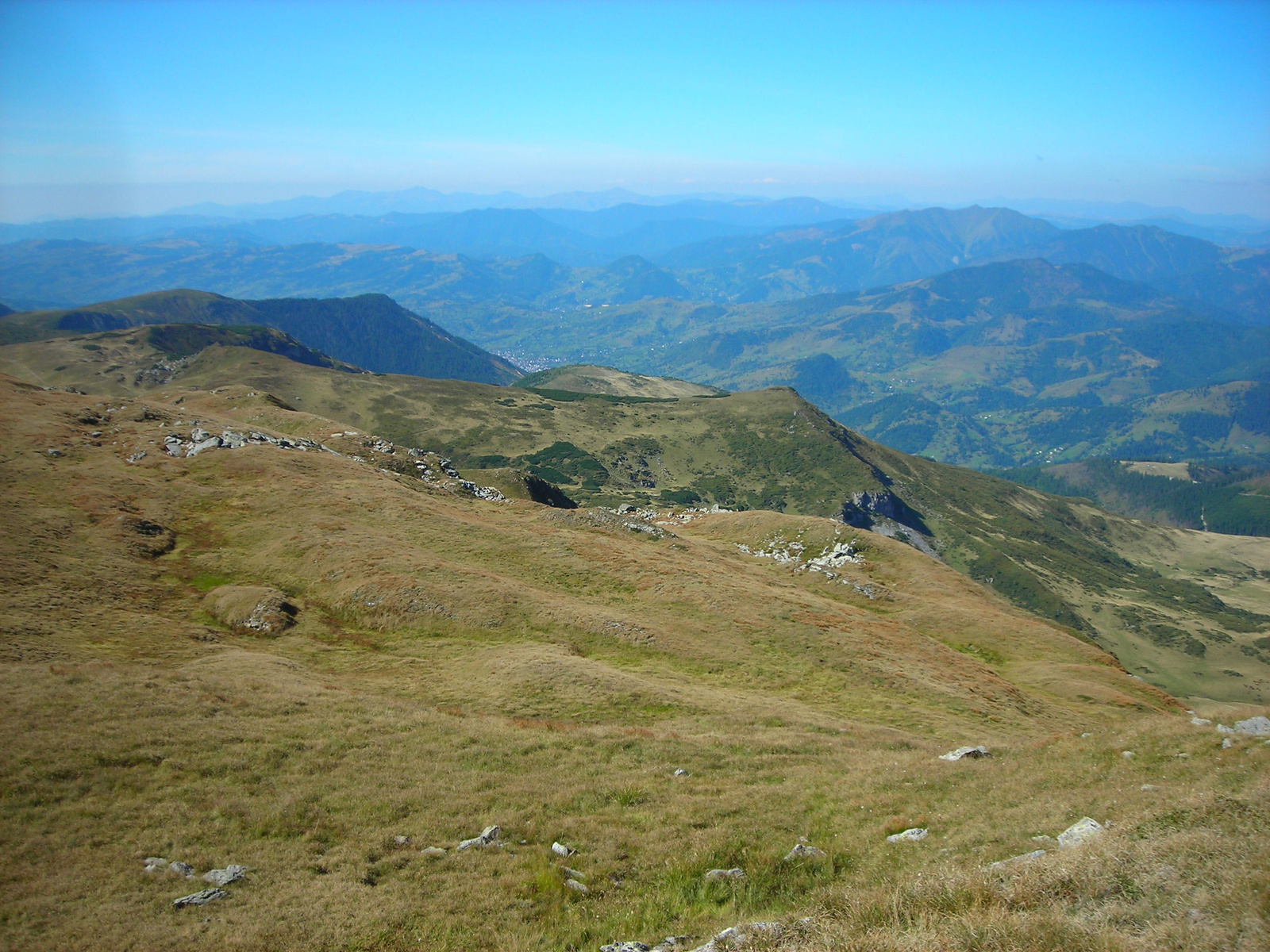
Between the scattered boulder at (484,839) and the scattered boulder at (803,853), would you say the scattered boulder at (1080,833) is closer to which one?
the scattered boulder at (803,853)

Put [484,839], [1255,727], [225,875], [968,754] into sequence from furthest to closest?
[968,754], [1255,727], [484,839], [225,875]

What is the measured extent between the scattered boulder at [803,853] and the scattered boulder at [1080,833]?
240 inches

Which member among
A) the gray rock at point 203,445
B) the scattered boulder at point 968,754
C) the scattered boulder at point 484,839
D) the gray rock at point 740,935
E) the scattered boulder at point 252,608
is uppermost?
the gray rock at point 740,935

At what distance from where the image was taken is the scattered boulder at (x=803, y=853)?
17359 mm

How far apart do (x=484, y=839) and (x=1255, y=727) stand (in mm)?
28560

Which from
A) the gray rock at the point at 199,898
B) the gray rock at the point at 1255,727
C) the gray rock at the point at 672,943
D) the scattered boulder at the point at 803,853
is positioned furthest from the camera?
the gray rock at the point at 1255,727

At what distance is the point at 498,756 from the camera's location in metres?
24.2

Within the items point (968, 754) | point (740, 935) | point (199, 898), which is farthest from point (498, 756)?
point (968, 754)

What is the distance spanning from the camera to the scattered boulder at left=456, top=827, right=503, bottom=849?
57.5 feet

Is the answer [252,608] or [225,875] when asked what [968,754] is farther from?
[252,608]

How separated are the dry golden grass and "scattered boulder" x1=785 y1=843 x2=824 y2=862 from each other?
23.4 inches

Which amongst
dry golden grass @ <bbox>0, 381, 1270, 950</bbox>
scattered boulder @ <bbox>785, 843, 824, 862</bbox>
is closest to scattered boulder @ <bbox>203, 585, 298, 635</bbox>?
dry golden grass @ <bbox>0, 381, 1270, 950</bbox>

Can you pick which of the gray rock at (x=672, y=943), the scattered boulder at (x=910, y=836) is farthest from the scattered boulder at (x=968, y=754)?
the gray rock at (x=672, y=943)

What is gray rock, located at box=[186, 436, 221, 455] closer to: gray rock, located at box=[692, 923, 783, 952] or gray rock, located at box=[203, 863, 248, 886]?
gray rock, located at box=[203, 863, 248, 886]
